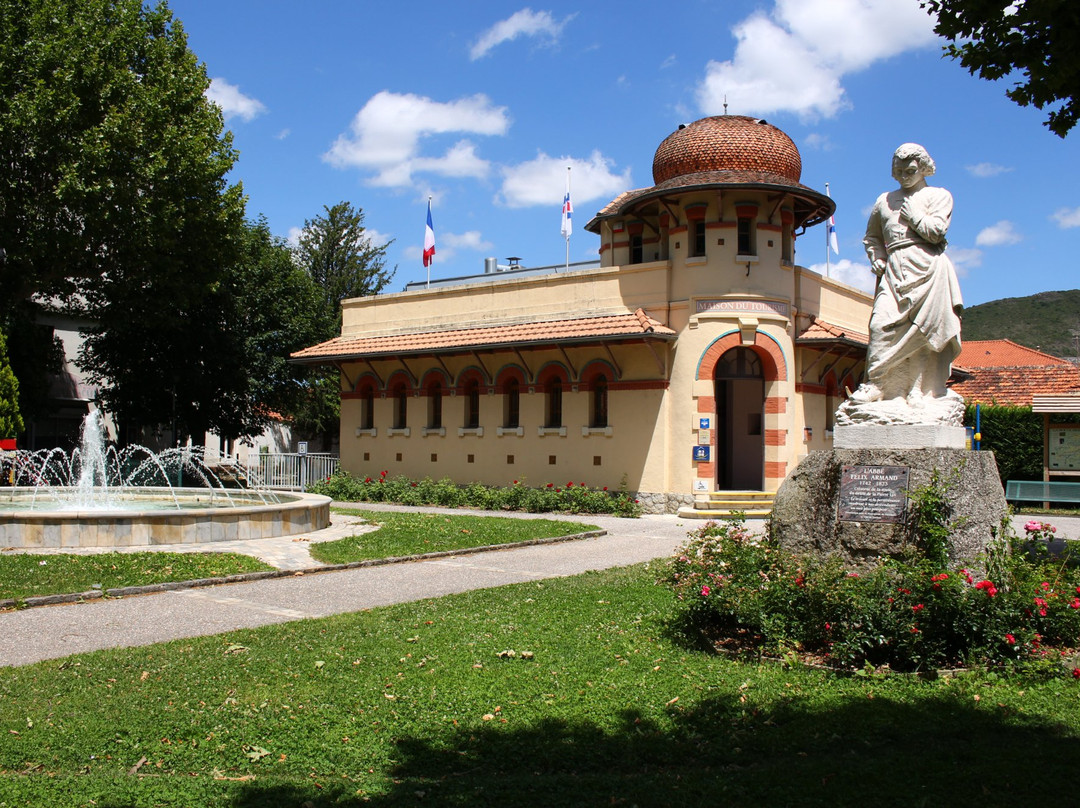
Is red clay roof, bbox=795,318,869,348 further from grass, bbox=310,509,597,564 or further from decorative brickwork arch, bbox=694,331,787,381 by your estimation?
grass, bbox=310,509,597,564

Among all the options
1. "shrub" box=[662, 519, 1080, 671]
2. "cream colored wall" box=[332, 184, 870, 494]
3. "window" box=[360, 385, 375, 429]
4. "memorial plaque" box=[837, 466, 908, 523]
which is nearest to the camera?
"shrub" box=[662, 519, 1080, 671]

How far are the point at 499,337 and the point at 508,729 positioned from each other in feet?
64.8

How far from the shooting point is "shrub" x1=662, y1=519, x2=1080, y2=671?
6.68 metres

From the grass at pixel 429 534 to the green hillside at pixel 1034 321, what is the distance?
83.9 m

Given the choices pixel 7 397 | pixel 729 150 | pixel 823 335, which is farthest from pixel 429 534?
pixel 7 397

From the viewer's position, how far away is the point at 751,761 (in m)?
5.20

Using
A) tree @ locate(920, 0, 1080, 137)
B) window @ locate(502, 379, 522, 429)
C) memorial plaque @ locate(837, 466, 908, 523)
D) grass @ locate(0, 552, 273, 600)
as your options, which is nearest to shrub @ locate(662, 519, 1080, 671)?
memorial plaque @ locate(837, 466, 908, 523)

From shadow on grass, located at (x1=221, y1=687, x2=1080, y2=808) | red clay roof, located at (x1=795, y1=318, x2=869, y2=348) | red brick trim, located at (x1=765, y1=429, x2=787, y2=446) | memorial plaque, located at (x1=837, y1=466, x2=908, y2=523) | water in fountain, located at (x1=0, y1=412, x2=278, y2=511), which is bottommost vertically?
shadow on grass, located at (x1=221, y1=687, x2=1080, y2=808)

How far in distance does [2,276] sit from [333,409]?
73.6 feet

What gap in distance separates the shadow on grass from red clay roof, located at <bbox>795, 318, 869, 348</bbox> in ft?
59.0

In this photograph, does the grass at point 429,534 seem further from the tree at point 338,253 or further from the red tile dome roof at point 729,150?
the tree at point 338,253

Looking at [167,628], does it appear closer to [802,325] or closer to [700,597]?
[700,597]

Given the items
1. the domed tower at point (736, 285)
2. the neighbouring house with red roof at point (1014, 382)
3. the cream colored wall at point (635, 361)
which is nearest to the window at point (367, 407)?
the cream colored wall at point (635, 361)

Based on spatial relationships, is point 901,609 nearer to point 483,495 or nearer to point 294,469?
→ point 483,495
